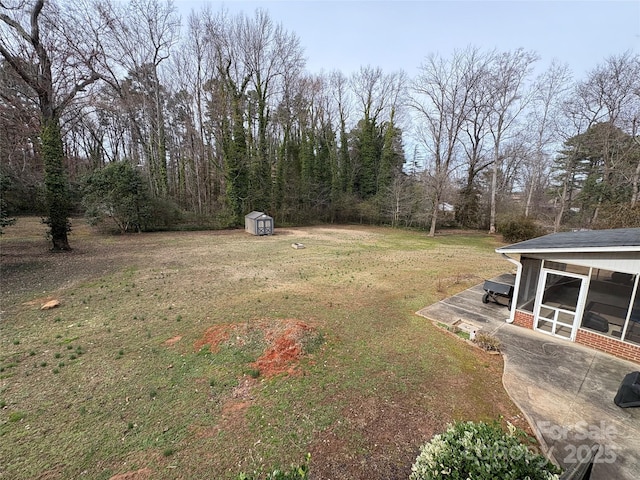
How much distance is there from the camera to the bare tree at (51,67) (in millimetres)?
10102

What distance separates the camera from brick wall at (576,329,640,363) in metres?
5.25

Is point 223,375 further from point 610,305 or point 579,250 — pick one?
point 610,305

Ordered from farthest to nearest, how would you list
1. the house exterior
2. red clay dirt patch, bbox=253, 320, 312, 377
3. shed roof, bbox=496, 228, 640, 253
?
the house exterior < shed roof, bbox=496, 228, 640, 253 < red clay dirt patch, bbox=253, 320, 312, 377

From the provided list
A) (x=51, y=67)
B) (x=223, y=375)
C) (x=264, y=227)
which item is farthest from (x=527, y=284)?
(x=51, y=67)

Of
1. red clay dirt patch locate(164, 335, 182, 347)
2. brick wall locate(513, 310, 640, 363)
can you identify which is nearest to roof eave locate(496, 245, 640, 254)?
brick wall locate(513, 310, 640, 363)

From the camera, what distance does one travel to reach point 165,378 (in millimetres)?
4496

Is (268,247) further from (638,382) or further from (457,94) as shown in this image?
(457,94)

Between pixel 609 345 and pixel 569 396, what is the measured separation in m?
2.35

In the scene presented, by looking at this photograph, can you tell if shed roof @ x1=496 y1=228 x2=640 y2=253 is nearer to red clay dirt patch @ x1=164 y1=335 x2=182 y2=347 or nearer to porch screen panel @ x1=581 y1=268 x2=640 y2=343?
porch screen panel @ x1=581 y1=268 x2=640 y2=343

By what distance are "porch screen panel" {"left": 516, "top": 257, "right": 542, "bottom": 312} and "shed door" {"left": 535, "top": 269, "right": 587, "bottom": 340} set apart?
0.32 metres

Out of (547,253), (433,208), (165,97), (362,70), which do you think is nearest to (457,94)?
(433,208)

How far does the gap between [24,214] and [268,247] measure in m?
21.9

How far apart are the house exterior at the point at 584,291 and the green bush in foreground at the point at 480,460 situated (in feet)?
17.0

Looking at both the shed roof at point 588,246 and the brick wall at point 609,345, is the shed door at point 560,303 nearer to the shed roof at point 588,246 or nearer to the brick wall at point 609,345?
the brick wall at point 609,345
